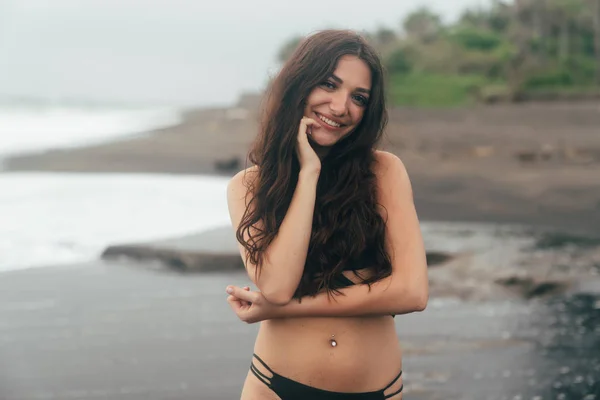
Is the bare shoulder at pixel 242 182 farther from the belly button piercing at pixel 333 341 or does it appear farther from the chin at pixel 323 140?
the belly button piercing at pixel 333 341

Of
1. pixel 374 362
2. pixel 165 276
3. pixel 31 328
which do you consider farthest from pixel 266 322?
pixel 165 276

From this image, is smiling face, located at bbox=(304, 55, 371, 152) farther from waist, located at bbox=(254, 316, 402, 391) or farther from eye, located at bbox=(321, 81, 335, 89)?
waist, located at bbox=(254, 316, 402, 391)

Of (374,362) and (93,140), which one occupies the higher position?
(374,362)

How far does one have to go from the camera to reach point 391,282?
2.20 meters

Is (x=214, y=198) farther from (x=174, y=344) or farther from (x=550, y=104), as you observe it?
(x=550, y=104)

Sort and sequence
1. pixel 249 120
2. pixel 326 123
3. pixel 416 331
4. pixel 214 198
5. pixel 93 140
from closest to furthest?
pixel 326 123
pixel 416 331
pixel 214 198
pixel 93 140
pixel 249 120

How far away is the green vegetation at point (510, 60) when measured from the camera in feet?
110

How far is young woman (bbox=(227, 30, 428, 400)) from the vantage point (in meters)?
2.16

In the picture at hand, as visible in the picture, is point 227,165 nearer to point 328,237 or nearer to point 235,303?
point 235,303

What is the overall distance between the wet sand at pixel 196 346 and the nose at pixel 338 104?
3704mm

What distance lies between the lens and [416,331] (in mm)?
7062

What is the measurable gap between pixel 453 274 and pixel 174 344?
12.3ft

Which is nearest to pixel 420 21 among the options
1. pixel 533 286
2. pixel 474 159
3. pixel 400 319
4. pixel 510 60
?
pixel 510 60

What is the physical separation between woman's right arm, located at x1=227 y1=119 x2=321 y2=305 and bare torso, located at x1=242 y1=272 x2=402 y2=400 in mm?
138
